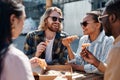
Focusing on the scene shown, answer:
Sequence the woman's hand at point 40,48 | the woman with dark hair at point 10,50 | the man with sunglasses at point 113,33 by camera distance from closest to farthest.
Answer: the woman with dark hair at point 10,50 → the man with sunglasses at point 113,33 → the woman's hand at point 40,48

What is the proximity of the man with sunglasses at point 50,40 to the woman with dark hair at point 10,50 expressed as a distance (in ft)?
A: 8.30

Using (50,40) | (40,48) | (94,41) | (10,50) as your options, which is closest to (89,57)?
(94,41)

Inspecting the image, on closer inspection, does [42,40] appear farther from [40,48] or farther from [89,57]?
[89,57]

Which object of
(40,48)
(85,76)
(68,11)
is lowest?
(68,11)

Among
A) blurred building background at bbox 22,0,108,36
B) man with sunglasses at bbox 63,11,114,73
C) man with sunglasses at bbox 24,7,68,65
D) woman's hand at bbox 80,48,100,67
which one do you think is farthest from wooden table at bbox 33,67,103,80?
blurred building background at bbox 22,0,108,36

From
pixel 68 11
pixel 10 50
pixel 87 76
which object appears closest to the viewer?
pixel 10 50

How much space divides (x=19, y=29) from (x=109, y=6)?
1.11 m

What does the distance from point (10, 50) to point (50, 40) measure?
9.16 feet

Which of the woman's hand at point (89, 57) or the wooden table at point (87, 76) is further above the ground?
the woman's hand at point (89, 57)

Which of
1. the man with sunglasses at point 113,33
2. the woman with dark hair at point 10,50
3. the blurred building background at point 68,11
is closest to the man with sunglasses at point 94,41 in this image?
the man with sunglasses at point 113,33

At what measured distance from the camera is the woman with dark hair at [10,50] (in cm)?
142

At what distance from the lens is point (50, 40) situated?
13.9ft

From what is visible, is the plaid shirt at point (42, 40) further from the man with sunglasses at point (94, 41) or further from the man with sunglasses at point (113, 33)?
the man with sunglasses at point (113, 33)

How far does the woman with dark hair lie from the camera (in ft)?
4.65
